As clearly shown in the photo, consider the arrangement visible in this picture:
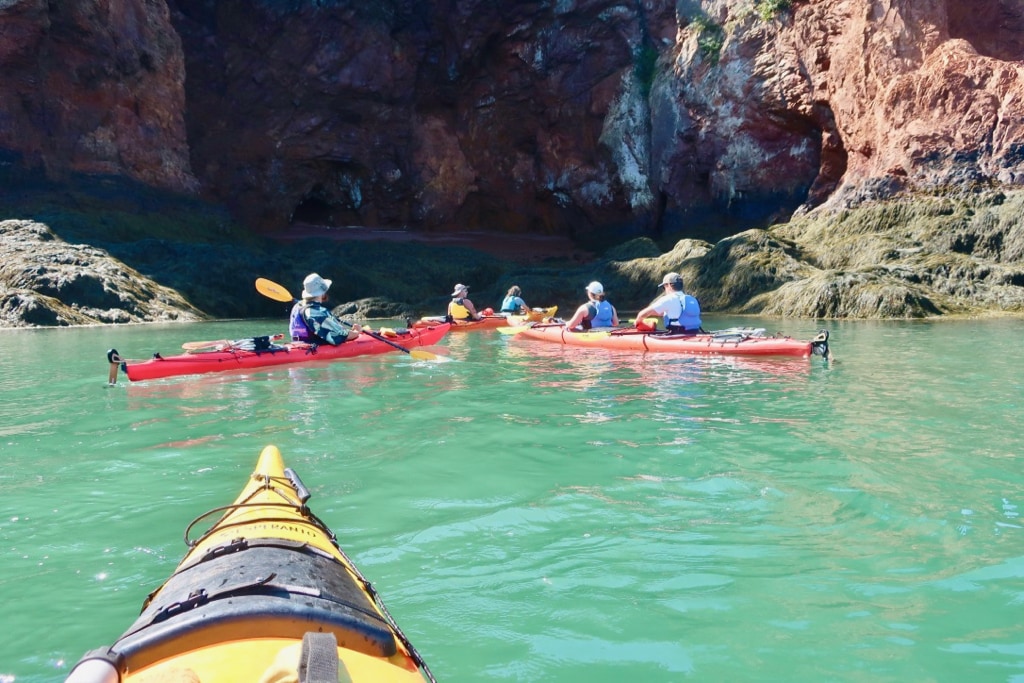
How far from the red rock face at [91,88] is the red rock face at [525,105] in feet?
0.17

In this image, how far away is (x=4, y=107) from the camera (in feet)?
67.7

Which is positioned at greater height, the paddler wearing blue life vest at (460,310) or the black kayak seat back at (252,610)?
the paddler wearing blue life vest at (460,310)

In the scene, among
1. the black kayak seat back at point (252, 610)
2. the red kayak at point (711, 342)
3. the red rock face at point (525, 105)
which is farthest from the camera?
the red rock face at point (525, 105)

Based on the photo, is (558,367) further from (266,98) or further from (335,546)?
(266,98)

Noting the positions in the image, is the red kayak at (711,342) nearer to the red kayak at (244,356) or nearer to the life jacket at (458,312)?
the red kayak at (244,356)

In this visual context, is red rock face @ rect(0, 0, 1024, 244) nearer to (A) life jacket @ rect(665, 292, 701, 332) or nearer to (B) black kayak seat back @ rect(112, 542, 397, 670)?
(A) life jacket @ rect(665, 292, 701, 332)

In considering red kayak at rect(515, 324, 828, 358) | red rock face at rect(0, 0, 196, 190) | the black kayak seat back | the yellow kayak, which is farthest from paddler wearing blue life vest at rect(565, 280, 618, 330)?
red rock face at rect(0, 0, 196, 190)

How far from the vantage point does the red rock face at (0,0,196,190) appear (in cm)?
2058

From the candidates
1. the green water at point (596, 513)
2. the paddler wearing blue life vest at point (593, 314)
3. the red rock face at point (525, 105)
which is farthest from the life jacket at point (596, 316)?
the red rock face at point (525, 105)

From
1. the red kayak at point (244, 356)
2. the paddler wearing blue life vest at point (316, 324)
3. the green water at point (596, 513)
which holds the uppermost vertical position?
the paddler wearing blue life vest at point (316, 324)

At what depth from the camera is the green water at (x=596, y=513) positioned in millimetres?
2553

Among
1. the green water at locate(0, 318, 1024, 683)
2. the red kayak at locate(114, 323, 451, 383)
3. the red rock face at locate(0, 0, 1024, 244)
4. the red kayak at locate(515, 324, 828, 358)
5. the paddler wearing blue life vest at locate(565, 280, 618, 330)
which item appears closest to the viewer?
the green water at locate(0, 318, 1024, 683)

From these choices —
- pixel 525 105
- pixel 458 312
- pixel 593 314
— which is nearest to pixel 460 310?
pixel 458 312

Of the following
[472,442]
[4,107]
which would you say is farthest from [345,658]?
[4,107]
